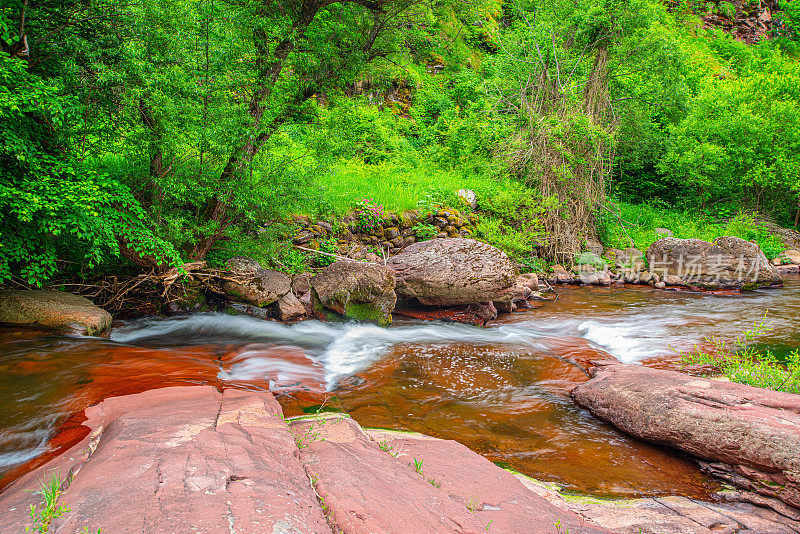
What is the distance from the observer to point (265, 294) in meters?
8.94

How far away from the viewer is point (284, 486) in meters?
2.58

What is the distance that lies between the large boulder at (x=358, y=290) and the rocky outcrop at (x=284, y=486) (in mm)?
4898

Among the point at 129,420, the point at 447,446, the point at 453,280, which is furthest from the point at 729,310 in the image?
the point at 129,420

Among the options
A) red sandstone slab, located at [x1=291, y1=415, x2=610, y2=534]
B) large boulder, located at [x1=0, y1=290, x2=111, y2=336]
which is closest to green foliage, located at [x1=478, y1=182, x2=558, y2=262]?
large boulder, located at [x1=0, y1=290, x2=111, y2=336]

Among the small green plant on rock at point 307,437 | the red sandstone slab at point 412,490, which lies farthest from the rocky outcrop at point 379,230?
the red sandstone slab at point 412,490

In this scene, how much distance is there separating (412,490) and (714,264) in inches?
598

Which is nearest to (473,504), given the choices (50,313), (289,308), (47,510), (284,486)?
(284,486)

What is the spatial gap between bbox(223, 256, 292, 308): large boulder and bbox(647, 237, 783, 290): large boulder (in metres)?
12.6

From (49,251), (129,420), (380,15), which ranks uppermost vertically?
(380,15)

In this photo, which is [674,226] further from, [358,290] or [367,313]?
[358,290]

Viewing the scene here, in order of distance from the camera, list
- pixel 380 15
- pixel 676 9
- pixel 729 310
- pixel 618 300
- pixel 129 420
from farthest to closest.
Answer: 1. pixel 676 9
2. pixel 618 300
3. pixel 729 310
4. pixel 380 15
5. pixel 129 420

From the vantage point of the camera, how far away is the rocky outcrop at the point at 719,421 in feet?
12.8

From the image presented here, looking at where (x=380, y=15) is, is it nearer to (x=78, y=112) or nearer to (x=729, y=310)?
(x=78, y=112)

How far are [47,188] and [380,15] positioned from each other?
6.45m
